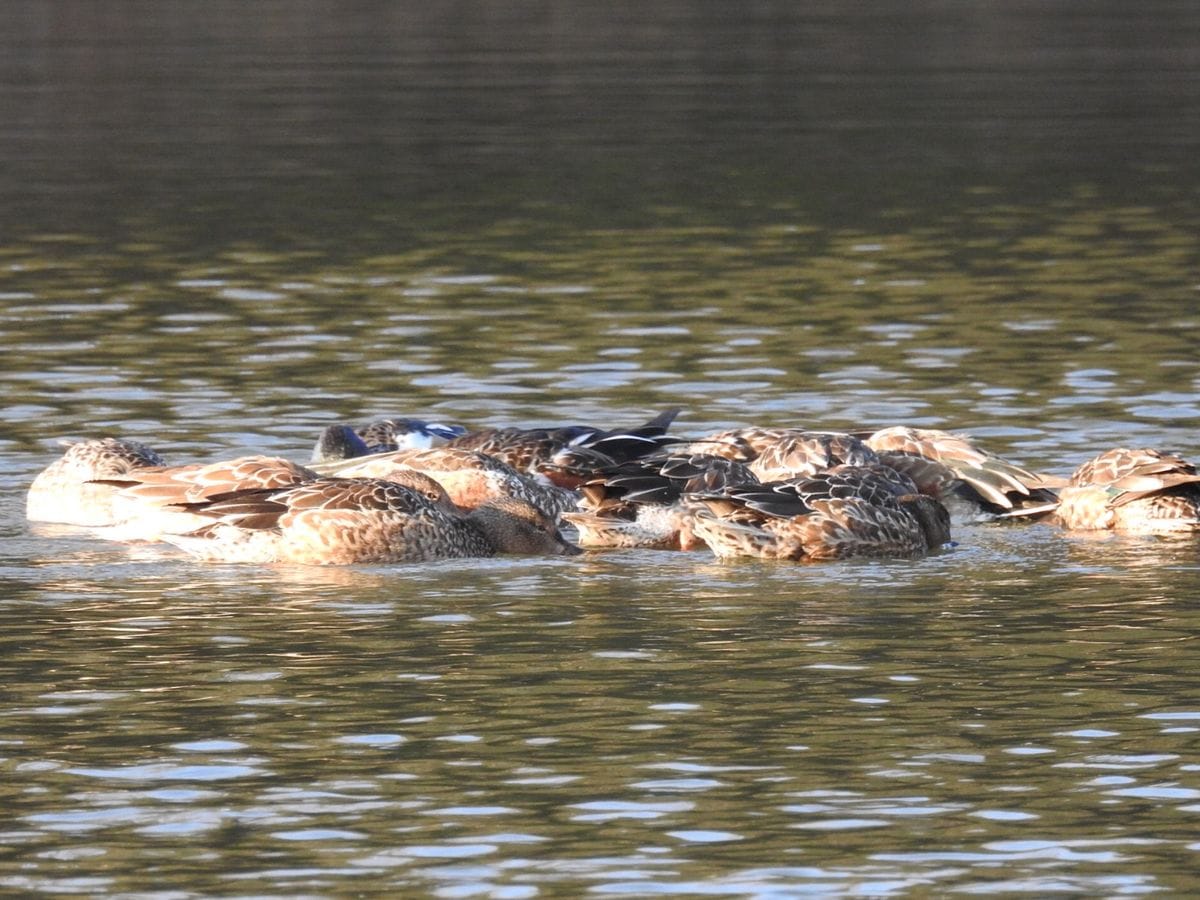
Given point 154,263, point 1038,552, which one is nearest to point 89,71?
point 154,263

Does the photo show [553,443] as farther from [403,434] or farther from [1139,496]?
[1139,496]

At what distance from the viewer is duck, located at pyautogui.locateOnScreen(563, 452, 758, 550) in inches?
611

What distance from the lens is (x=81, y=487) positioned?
16328 mm

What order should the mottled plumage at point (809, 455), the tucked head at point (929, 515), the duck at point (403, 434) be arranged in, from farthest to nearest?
the duck at point (403, 434), the mottled plumage at point (809, 455), the tucked head at point (929, 515)

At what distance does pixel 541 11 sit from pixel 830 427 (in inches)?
1894

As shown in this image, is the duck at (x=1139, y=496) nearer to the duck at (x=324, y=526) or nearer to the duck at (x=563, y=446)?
the duck at (x=563, y=446)

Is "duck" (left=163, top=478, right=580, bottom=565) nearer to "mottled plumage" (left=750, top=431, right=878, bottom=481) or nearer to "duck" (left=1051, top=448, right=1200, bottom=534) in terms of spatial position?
"mottled plumage" (left=750, top=431, right=878, bottom=481)

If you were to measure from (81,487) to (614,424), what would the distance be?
4.27 meters

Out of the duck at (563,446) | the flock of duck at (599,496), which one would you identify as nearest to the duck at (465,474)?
the flock of duck at (599,496)

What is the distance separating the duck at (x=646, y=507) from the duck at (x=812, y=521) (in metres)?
0.27

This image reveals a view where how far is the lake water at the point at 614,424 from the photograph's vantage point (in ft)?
33.1

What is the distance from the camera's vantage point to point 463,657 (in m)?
12.8

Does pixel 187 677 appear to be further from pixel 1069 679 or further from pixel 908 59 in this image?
pixel 908 59

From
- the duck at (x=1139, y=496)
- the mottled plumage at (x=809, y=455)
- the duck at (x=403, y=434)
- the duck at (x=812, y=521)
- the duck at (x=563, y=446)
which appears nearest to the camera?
the duck at (x=812, y=521)
